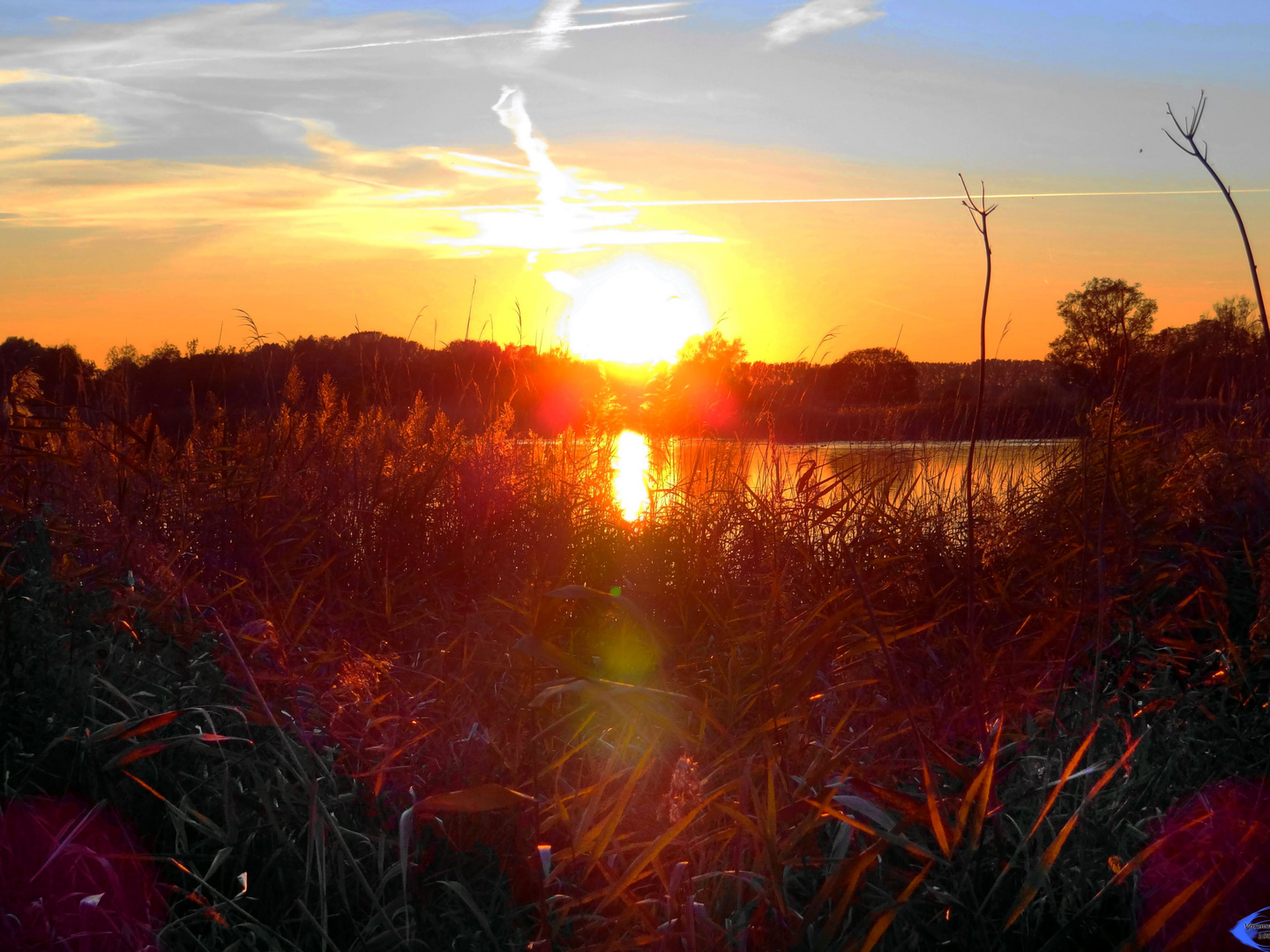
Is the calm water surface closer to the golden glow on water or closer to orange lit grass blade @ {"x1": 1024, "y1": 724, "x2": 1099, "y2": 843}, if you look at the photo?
the golden glow on water

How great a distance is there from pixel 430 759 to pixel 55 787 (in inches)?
24.5

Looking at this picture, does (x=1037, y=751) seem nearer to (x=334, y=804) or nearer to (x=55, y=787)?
(x=334, y=804)

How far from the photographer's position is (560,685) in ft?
2.79

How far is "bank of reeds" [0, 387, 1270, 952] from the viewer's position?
3.86 ft

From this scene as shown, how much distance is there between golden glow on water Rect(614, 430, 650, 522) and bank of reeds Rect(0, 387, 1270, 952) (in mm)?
145

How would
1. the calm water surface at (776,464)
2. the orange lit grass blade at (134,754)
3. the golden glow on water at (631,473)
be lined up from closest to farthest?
the orange lit grass blade at (134,754), the golden glow on water at (631,473), the calm water surface at (776,464)

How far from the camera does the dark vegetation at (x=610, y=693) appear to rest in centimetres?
118

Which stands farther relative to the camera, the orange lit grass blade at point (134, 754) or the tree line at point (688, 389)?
the tree line at point (688, 389)

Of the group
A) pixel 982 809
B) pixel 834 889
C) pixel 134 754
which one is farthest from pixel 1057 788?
pixel 134 754

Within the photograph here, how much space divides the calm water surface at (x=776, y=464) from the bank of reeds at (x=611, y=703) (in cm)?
26

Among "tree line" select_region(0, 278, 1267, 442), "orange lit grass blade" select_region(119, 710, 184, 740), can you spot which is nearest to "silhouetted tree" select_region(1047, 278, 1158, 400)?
"tree line" select_region(0, 278, 1267, 442)

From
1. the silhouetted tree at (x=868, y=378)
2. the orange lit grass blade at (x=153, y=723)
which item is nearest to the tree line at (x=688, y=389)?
the silhouetted tree at (x=868, y=378)

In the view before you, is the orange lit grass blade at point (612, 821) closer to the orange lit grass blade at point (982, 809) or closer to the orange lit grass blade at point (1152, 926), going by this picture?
the orange lit grass blade at point (982, 809)

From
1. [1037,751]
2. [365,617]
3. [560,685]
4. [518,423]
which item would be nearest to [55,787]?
[560,685]
